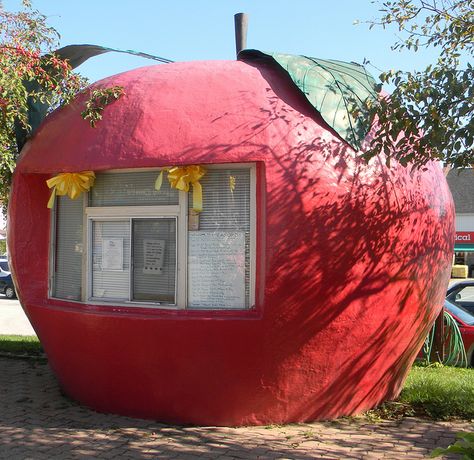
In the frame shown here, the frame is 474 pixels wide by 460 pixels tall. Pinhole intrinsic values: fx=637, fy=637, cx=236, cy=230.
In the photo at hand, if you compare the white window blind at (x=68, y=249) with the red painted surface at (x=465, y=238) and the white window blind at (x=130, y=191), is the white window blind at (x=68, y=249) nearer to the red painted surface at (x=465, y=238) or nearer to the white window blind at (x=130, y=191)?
the white window blind at (x=130, y=191)

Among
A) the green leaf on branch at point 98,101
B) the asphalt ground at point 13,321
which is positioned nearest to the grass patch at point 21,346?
the asphalt ground at point 13,321

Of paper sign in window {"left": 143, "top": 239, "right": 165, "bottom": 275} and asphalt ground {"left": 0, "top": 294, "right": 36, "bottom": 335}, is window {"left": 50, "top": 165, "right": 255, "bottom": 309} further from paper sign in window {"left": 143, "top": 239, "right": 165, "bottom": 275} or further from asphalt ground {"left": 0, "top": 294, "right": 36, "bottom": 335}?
asphalt ground {"left": 0, "top": 294, "right": 36, "bottom": 335}

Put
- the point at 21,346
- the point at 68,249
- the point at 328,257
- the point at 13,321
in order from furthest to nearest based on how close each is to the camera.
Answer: the point at 13,321, the point at 21,346, the point at 68,249, the point at 328,257

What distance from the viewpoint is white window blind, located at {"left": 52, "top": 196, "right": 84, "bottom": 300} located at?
22.4 feet

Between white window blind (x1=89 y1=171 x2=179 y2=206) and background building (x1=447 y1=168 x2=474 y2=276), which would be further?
background building (x1=447 y1=168 x2=474 y2=276)

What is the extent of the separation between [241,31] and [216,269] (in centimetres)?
344

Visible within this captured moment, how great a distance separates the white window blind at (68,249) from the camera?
6812 mm

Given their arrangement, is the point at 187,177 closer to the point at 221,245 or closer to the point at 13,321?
the point at 221,245

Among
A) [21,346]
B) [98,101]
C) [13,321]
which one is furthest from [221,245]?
[13,321]

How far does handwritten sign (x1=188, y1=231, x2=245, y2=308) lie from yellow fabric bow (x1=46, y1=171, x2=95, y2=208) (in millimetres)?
1239

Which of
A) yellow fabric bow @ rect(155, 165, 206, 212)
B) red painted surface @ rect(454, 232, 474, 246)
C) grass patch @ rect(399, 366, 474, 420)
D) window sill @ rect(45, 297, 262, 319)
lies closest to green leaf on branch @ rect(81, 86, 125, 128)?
yellow fabric bow @ rect(155, 165, 206, 212)

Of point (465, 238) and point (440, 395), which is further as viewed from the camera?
point (465, 238)

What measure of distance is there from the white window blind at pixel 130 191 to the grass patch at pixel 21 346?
4905 millimetres

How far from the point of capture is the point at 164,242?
6.33 metres
